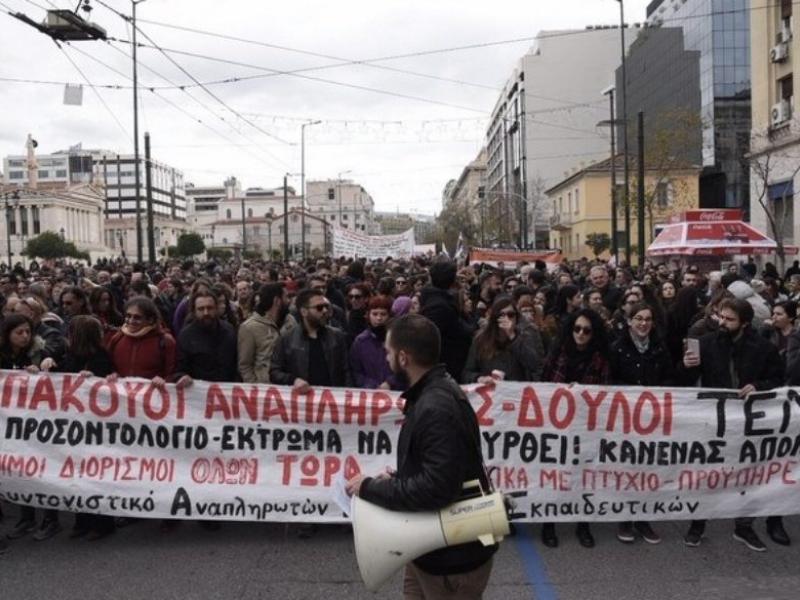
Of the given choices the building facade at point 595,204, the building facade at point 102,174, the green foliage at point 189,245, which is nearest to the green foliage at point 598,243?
the building facade at point 595,204

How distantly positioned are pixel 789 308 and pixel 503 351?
3.16m

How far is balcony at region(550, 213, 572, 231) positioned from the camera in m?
64.0

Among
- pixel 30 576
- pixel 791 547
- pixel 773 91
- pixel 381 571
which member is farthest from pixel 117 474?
pixel 773 91

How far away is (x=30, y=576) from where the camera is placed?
5.18 metres

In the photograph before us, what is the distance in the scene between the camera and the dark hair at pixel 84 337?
242 inches

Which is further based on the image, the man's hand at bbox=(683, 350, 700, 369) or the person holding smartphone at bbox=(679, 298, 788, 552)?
the man's hand at bbox=(683, 350, 700, 369)

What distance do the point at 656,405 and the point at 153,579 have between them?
345cm

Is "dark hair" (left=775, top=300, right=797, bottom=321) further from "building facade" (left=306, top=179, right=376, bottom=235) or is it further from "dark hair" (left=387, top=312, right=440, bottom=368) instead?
"building facade" (left=306, top=179, right=376, bottom=235)

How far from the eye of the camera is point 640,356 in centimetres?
625

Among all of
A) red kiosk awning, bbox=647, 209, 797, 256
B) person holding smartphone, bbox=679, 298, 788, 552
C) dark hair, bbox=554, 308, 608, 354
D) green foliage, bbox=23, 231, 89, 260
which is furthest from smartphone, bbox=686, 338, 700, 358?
green foliage, bbox=23, 231, 89, 260

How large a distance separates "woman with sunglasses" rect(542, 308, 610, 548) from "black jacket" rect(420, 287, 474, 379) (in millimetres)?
1153

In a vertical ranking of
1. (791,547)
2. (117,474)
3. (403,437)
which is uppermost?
(403,437)

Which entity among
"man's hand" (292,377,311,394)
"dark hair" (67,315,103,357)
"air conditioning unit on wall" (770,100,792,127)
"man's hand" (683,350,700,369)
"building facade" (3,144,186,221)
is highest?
"building facade" (3,144,186,221)

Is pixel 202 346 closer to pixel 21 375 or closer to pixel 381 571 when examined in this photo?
pixel 21 375
